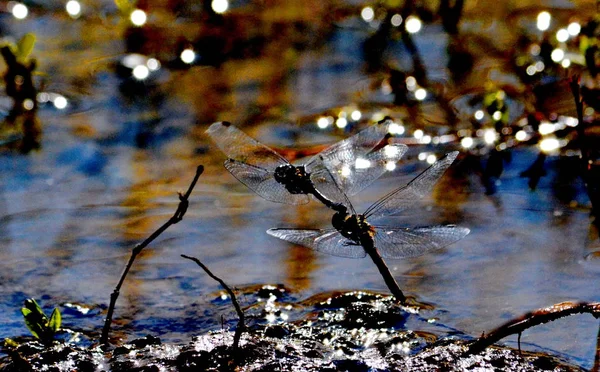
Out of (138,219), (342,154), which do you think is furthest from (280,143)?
(342,154)

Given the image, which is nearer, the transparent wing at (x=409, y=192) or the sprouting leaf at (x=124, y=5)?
the transparent wing at (x=409, y=192)

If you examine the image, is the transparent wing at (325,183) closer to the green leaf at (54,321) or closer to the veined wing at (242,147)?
the veined wing at (242,147)

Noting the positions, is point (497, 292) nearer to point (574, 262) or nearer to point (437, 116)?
point (574, 262)

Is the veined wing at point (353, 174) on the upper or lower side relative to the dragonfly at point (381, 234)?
upper

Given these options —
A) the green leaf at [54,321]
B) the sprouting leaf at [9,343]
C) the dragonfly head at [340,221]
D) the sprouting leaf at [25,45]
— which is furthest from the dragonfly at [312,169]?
the sprouting leaf at [25,45]

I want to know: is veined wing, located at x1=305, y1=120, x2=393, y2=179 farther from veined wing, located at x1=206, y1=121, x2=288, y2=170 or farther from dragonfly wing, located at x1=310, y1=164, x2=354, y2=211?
veined wing, located at x1=206, y1=121, x2=288, y2=170

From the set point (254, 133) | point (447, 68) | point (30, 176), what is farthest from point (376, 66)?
point (30, 176)

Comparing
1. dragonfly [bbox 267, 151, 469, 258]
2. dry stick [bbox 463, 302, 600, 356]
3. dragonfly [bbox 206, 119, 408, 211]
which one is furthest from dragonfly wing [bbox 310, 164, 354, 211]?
dry stick [bbox 463, 302, 600, 356]

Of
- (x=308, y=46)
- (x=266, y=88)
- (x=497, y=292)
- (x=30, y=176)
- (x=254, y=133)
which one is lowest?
(x=497, y=292)
